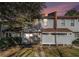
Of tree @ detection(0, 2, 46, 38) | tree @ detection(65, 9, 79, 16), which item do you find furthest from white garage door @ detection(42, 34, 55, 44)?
tree @ detection(65, 9, 79, 16)

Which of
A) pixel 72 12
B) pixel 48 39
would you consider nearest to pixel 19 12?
pixel 48 39

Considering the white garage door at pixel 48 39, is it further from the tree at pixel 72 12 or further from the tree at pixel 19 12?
the tree at pixel 72 12

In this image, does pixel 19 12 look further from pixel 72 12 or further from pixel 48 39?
pixel 72 12

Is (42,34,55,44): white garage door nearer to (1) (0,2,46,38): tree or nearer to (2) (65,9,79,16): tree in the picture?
(1) (0,2,46,38): tree

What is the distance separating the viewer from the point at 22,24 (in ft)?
14.2

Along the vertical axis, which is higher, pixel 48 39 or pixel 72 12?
pixel 72 12

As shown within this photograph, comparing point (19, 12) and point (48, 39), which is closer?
point (48, 39)

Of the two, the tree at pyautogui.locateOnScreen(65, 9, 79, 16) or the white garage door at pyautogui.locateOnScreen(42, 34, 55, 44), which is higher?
the tree at pyautogui.locateOnScreen(65, 9, 79, 16)

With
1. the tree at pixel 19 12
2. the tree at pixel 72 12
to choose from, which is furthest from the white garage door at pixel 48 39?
the tree at pixel 72 12

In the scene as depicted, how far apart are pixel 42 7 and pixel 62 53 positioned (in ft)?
3.57

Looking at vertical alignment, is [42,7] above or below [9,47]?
above

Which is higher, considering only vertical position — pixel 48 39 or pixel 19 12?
pixel 19 12

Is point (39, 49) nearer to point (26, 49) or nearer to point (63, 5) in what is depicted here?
point (26, 49)

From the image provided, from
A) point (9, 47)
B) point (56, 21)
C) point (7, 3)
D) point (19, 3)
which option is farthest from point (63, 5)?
point (9, 47)
